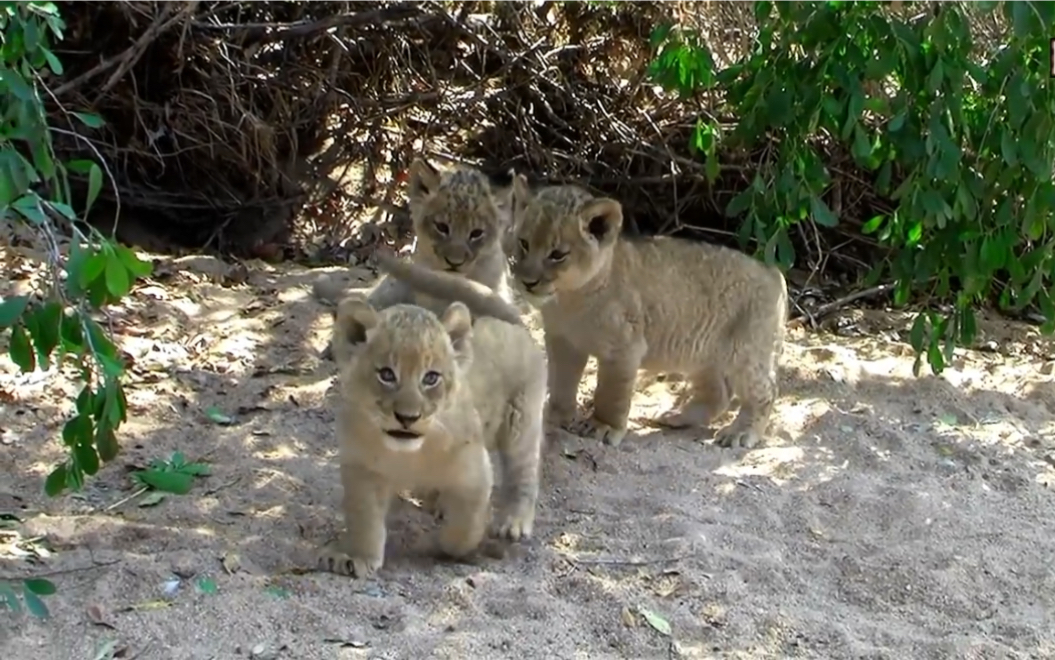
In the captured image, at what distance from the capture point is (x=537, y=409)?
20.9ft

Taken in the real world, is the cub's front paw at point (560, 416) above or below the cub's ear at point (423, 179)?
below

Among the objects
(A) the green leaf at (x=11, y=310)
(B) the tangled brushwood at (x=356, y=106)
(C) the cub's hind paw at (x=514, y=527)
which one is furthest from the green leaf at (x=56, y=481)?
(B) the tangled brushwood at (x=356, y=106)

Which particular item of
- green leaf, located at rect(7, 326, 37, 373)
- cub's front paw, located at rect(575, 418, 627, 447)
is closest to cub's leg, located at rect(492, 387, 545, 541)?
cub's front paw, located at rect(575, 418, 627, 447)

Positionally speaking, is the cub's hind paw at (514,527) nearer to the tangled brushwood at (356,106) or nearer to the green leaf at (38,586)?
the green leaf at (38,586)

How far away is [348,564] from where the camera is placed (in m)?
5.68

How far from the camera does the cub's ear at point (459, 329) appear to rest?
5582 millimetres

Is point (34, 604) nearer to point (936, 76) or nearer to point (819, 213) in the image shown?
point (819, 213)

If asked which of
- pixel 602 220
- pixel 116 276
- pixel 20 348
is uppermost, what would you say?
pixel 116 276

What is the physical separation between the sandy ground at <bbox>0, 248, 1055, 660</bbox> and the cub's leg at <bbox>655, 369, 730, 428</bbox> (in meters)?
0.22

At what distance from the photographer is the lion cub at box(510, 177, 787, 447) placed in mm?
7480

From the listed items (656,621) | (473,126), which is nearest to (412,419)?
(656,621)

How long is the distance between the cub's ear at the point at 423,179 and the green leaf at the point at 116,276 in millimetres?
4375

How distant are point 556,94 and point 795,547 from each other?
5.15 meters

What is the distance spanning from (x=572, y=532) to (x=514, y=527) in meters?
0.30
